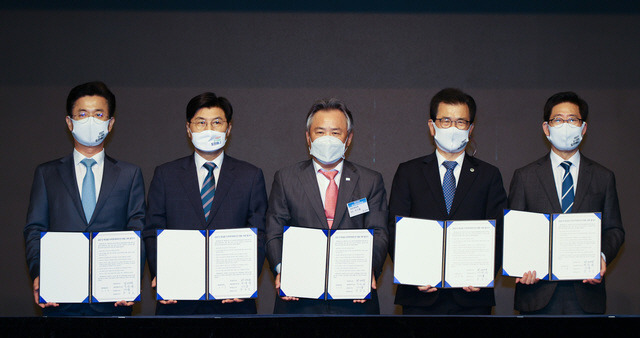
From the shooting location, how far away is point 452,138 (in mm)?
3584

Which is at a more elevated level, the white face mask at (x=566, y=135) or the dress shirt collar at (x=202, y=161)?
the white face mask at (x=566, y=135)

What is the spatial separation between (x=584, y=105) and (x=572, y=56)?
1662 millimetres

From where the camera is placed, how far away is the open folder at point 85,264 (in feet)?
10.5

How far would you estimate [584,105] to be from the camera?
3695mm

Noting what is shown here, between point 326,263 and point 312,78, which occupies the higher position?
point 312,78

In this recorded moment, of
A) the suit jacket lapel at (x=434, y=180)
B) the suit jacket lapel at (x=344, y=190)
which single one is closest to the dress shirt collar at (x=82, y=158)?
the suit jacket lapel at (x=344, y=190)

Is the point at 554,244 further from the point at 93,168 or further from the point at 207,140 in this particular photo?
the point at 93,168

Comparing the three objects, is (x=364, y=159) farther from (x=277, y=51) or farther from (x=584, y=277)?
(x=584, y=277)

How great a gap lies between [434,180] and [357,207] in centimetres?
50

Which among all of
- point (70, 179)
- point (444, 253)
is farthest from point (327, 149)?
point (70, 179)

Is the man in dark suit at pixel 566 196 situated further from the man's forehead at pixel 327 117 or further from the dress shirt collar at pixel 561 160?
the man's forehead at pixel 327 117

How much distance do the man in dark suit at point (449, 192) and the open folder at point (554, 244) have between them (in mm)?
164

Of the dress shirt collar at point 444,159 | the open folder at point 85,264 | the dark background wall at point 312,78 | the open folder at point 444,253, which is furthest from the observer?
the dark background wall at point 312,78

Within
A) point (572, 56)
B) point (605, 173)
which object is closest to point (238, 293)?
point (605, 173)
